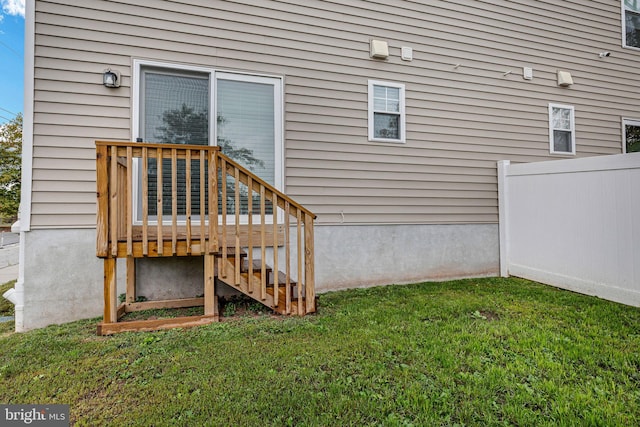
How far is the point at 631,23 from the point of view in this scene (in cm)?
612

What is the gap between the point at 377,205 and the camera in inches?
181

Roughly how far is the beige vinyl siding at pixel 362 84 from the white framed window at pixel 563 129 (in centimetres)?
16

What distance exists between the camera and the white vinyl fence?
11.9 feet

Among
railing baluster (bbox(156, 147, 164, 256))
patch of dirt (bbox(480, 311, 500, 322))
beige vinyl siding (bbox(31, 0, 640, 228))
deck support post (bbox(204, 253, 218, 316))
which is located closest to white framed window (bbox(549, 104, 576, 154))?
beige vinyl siding (bbox(31, 0, 640, 228))

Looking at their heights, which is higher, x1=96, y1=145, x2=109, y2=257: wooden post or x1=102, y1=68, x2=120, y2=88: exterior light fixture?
x1=102, y1=68, x2=120, y2=88: exterior light fixture

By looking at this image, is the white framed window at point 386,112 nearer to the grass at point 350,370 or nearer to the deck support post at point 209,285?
the grass at point 350,370

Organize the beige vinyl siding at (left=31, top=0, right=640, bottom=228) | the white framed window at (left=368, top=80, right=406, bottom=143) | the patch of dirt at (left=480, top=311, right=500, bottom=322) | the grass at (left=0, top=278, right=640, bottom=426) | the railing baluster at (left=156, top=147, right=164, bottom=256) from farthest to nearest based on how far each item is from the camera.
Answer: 1. the white framed window at (left=368, top=80, right=406, bottom=143)
2. the beige vinyl siding at (left=31, top=0, right=640, bottom=228)
3. the patch of dirt at (left=480, top=311, right=500, bottom=322)
4. the railing baluster at (left=156, top=147, right=164, bottom=256)
5. the grass at (left=0, top=278, right=640, bottom=426)

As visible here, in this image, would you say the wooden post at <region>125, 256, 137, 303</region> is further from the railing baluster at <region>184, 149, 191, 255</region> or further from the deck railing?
the railing baluster at <region>184, 149, 191, 255</region>

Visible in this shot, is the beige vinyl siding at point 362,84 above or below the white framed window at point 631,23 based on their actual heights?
below

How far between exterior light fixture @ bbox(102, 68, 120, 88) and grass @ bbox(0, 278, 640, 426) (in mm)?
2556

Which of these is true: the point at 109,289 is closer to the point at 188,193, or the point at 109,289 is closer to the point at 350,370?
the point at 188,193

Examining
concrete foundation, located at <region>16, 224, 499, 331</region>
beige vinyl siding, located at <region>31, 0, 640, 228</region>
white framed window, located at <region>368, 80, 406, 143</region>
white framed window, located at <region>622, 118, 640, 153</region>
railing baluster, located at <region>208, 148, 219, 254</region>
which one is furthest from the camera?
white framed window, located at <region>622, 118, 640, 153</region>

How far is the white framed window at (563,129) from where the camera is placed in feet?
18.3

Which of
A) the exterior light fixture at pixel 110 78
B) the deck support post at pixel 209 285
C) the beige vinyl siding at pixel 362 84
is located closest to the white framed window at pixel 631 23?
the beige vinyl siding at pixel 362 84
